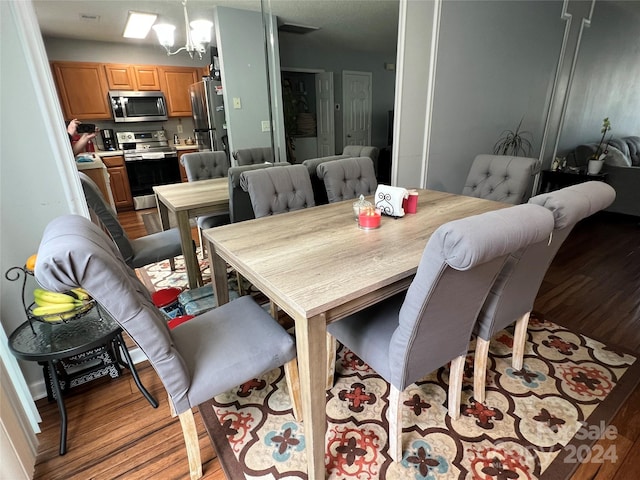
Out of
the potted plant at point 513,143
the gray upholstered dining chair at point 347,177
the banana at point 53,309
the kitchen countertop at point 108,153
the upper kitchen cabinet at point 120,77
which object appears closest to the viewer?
the banana at point 53,309

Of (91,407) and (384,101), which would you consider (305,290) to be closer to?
(91,407)

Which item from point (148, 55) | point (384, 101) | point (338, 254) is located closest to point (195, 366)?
point (338, 254)

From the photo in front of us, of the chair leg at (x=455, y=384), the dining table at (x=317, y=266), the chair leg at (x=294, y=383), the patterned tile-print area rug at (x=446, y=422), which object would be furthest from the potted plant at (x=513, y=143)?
the chair leg at (x=294, y=383)

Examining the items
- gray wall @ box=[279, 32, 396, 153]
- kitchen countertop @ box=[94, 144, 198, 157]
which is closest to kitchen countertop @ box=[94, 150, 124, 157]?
kitchen countertop @ box=[94, 144, 198, 157]

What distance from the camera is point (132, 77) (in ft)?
5.68

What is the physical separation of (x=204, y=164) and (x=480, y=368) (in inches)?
84.4

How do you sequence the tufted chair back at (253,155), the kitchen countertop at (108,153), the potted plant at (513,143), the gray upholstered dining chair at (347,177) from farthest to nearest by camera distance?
the potted plant at (513,143), the tufted chair back at (253,155), the gray upholstered dining chair at (347,177), the kitchen countertop at (108,153)

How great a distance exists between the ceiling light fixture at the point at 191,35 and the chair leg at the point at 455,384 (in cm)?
224

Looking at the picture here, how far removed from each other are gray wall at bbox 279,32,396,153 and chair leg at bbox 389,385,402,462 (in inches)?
85.5

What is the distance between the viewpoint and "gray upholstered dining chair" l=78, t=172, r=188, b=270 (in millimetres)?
1606

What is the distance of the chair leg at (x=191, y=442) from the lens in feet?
3.59

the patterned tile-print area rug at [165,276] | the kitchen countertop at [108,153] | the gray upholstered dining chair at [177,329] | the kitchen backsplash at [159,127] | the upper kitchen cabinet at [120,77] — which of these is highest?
the upper kitchen cabinet at [120,77]

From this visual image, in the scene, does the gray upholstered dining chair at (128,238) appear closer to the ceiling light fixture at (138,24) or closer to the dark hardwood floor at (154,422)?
the dark hardwood floor at (154,422)

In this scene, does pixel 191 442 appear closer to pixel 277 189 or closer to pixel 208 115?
pixel 277 189
